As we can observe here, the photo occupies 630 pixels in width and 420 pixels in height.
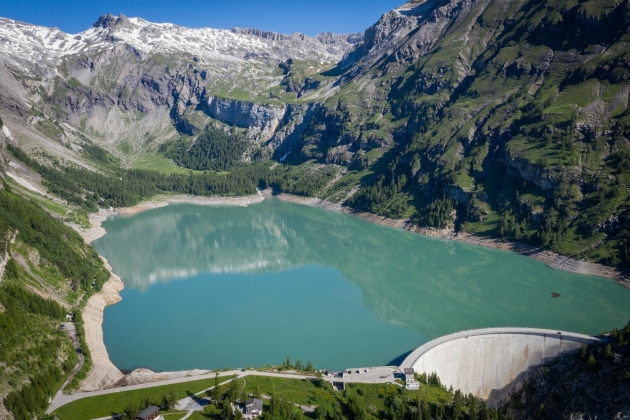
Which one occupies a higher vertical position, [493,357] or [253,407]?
[493,357]

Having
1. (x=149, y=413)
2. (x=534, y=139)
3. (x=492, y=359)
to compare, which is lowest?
(x=149, y=413)

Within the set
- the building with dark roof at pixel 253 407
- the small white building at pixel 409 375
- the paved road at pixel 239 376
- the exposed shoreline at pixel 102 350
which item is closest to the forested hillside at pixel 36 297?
the exposed shoreline at pixel 102 350

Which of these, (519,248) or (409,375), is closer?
(409,375)

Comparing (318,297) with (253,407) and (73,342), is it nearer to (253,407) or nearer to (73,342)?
(73,342)

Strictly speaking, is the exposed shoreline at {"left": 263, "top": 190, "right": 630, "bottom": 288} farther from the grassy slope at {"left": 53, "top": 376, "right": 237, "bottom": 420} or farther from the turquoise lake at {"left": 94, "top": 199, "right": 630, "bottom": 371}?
the grassy slope at {"left": 53, "top": 376, "right": 237, "bottom": 420}

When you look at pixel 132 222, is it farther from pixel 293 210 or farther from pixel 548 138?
pixel 548 138

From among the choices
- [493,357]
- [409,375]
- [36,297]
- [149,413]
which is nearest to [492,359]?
[493,357]

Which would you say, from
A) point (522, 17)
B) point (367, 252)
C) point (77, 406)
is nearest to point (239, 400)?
point (77, 406)

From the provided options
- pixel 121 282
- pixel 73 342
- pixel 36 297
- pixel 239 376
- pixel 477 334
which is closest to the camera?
pixel 239 376

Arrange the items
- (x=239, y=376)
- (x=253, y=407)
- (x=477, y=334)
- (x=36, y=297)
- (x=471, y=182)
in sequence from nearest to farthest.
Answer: (x=253, y=407) < (x=239, y=376) < (x=477, y=334) < (x=36, y=297) < (x=471, y=182)
